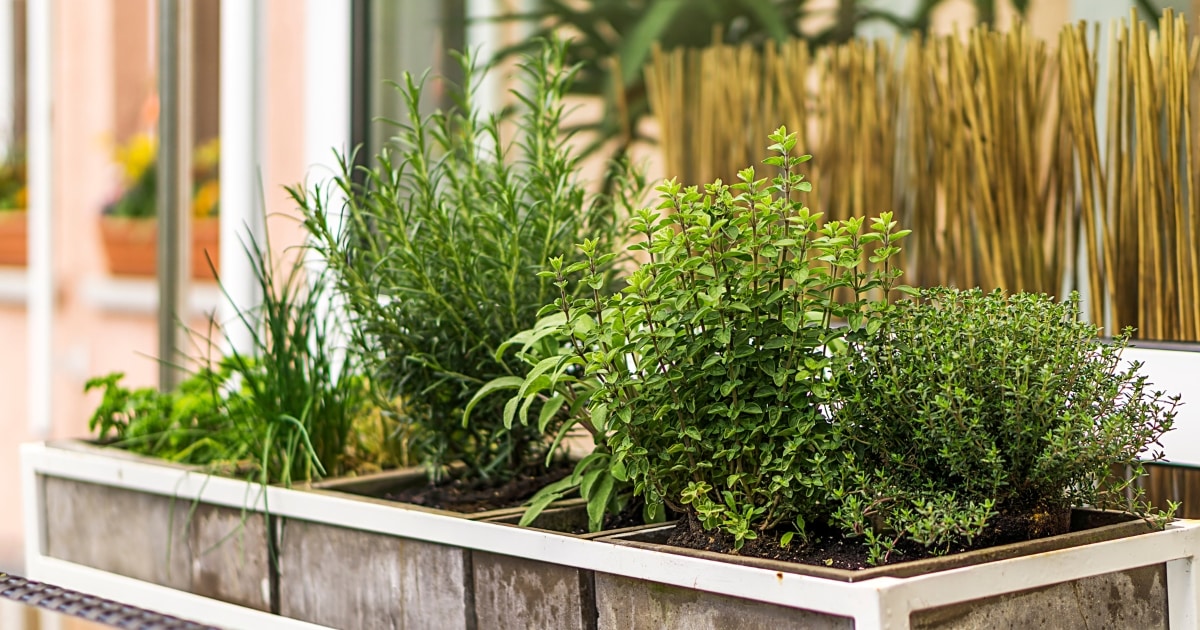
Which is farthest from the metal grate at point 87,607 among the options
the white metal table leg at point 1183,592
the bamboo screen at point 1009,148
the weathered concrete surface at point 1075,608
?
the bamboo screen at point 1009,148

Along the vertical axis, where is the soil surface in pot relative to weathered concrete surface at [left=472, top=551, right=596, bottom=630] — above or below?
above

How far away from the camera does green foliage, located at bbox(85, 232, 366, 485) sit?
1561 millimetres

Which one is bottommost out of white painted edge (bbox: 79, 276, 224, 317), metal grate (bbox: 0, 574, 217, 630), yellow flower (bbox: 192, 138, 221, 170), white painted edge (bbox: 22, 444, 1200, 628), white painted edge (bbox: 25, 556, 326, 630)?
white painted edge (bbox: 25, 556, 326, 630)

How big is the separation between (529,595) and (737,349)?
0.30 metres

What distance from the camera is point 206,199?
13.4 feet

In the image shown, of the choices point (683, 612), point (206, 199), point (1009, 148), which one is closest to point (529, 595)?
point (683, 612)

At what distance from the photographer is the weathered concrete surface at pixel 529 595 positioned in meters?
1.13

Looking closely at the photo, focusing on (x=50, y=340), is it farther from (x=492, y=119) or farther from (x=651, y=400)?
(x=651, y=400)

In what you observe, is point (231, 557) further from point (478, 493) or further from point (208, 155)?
point (208, 155)

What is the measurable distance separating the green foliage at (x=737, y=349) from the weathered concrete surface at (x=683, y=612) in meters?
0.07

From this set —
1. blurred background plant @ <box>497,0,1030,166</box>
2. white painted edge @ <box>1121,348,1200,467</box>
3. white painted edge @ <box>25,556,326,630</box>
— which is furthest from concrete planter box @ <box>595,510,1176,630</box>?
blurred background plant @ <box>497,0,1030,166</box>

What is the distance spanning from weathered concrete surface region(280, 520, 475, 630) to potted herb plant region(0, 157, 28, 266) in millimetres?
3735

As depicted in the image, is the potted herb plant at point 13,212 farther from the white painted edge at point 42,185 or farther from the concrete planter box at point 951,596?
the concrete planter box at point 951,596

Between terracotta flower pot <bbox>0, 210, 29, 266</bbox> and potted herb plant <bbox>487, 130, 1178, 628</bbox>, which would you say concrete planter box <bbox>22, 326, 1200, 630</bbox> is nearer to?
potted herb plant <bbox>487, 130, 1178, 628</bbox>
